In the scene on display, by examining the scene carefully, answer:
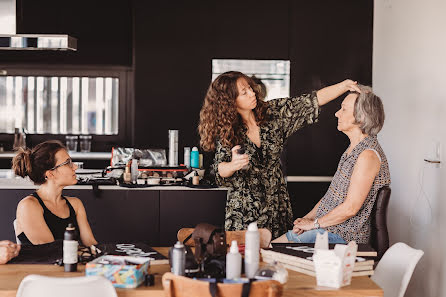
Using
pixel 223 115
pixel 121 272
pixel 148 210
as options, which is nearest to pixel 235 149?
pixel 223 115

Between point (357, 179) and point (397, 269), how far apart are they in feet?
2.33

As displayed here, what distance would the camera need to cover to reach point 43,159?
3.36 meters

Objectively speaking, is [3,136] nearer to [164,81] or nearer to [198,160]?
[164,81]

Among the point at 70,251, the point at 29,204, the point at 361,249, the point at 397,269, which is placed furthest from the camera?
the point at 29,204

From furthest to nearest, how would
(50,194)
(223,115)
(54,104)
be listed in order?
1. (54,104)
2. (223,115)
3. (50,194)

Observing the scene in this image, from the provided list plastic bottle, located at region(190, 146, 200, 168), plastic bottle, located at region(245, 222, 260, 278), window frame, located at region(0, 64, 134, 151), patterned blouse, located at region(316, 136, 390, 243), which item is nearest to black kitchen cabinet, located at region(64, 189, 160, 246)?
plastic bottle, located at region(190, 146, 200, 168)

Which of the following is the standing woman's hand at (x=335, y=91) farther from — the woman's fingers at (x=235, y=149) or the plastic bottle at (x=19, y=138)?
the plastic bottle at (x=19, y=138)

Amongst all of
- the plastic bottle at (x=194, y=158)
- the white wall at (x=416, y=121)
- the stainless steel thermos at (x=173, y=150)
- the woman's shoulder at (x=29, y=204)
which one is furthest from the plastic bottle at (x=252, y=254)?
the stainless steel thermos at (x=173, y=150)

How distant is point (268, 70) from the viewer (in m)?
6.30

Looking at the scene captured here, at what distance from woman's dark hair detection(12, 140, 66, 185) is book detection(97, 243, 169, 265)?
553 millimetres

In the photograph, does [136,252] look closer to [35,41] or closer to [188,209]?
[188,209]

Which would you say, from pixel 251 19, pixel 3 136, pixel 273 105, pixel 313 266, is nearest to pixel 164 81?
pixel 251 19

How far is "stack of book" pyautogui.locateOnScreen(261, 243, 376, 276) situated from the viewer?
2670 millimetres

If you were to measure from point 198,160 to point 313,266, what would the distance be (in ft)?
9.03
